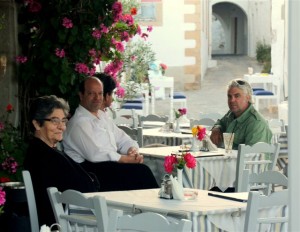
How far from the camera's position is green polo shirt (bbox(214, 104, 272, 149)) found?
25.8ft

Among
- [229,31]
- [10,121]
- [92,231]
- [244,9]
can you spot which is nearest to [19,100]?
[10,121]

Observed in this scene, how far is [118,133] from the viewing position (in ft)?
25.6

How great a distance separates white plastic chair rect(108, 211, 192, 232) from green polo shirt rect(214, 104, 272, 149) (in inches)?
169

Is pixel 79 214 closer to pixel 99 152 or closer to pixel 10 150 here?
pixel 99 152

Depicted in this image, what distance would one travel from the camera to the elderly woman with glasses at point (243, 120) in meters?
7.89

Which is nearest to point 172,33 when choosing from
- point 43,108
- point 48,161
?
point 43,108

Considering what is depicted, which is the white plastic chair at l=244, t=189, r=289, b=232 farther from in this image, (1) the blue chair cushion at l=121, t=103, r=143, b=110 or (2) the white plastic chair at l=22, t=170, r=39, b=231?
(1) the blue chair cushion at l=121, t=103, r=143, b=110

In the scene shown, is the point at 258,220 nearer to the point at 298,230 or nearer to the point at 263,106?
the point at 298,230

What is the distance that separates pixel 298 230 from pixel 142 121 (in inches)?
383

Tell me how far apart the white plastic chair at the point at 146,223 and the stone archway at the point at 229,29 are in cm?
3874

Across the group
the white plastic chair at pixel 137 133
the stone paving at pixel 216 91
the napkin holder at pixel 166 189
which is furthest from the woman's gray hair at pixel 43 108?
the stone paving at pixel 216 91

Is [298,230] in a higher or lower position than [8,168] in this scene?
higher

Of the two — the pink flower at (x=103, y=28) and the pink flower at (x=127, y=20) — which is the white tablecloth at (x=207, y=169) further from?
the pink flower at (x=127, y=20)

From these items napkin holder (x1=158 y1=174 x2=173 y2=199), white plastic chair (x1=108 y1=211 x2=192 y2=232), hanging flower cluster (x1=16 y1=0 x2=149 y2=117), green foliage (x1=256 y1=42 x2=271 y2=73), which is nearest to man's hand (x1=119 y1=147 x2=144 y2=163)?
hanging flower cluster (x1=16 y1=0 x2=149 y2=117)
